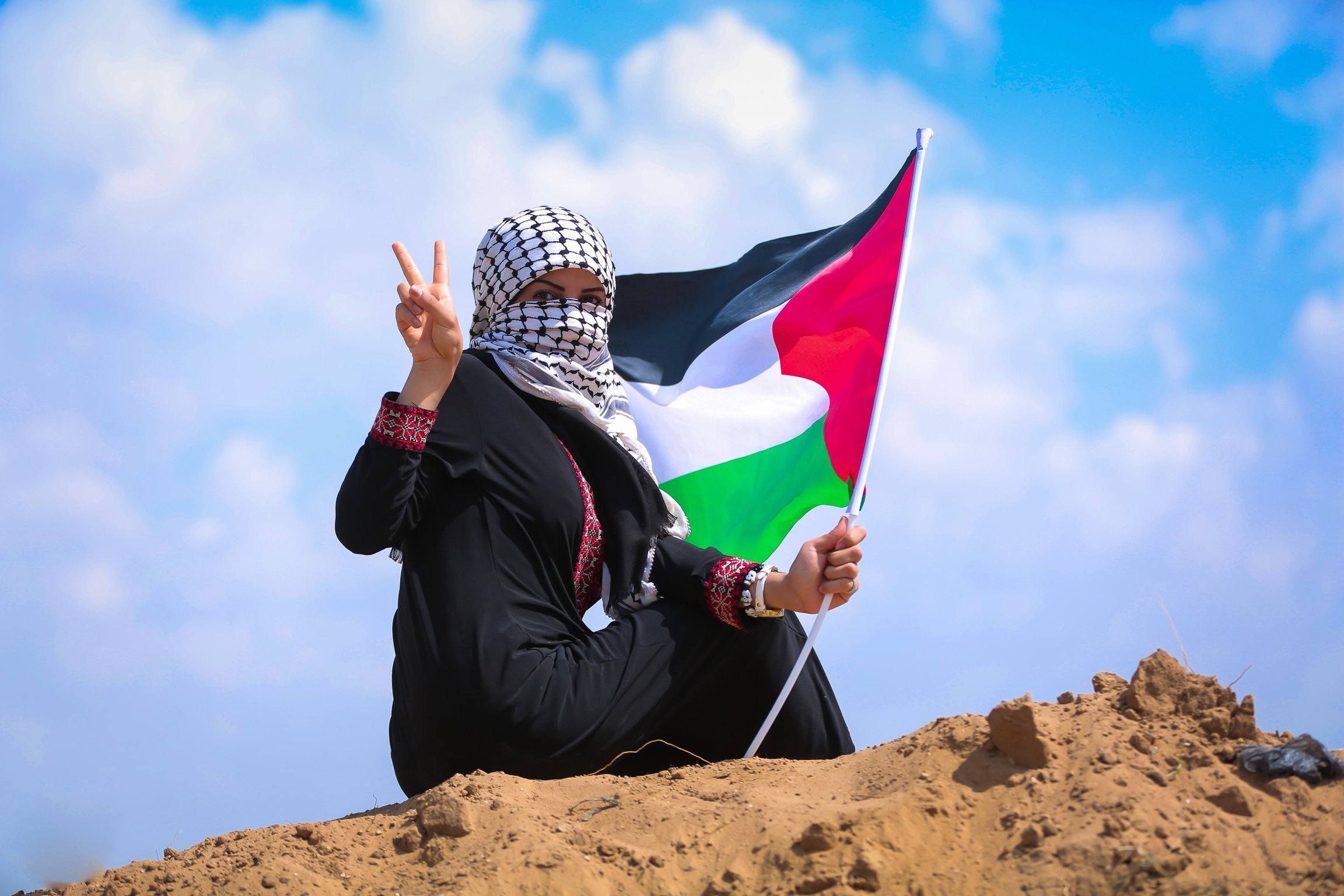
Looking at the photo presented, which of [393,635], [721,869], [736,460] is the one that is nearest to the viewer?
[721,869]

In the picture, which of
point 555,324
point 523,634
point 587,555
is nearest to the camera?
point 523,634

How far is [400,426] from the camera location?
2.88 metres

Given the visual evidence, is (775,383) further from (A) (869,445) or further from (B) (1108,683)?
(B) (1108,683)

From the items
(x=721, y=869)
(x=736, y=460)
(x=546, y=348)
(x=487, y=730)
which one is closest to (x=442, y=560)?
(x=487, y=730)

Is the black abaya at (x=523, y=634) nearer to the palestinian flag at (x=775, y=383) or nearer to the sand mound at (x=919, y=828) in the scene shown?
the sand mound at (x=919, y=828)

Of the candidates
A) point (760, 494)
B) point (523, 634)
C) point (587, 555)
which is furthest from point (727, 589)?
point (760, 494)

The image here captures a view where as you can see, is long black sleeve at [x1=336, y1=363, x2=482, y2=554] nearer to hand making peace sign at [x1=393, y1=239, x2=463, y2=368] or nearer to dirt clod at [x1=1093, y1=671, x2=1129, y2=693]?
hand making peace sign at [x1=393, y1=239, x2=463, y2=368]

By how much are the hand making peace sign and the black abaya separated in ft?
0.86

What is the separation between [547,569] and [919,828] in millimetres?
1532

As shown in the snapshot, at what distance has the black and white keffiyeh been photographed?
11.6 feet

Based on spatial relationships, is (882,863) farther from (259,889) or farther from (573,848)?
(259,889)

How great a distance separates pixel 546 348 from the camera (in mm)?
3617

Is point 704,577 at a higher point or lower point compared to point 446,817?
higher

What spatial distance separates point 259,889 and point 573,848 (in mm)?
722
